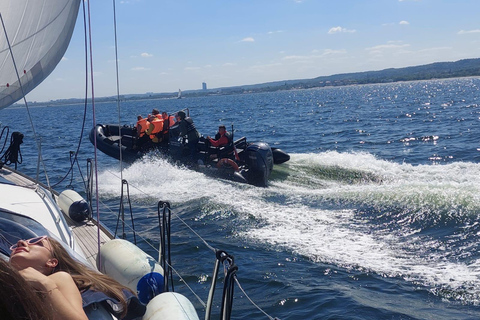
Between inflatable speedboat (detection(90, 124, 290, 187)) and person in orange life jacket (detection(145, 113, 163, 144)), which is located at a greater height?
person in orange life jacket (detection(145, 113, 163, 144))

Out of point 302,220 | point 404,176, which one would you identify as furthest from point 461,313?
point 404,176

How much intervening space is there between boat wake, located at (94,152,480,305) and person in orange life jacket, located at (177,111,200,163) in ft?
2.01

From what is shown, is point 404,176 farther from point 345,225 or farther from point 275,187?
point 345,225

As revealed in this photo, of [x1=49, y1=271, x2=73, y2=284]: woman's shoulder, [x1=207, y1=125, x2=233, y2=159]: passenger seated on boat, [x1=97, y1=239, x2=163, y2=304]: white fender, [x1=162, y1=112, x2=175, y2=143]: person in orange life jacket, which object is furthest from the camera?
[x1=162, y1=112, x2=175, y2=143]: person in orange life jacket

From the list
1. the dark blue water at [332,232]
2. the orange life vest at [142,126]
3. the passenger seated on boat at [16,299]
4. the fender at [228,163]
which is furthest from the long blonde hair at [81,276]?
the orange life vest at [142,126]

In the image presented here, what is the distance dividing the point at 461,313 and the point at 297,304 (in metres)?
1.79

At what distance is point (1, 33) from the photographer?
4.97 meters

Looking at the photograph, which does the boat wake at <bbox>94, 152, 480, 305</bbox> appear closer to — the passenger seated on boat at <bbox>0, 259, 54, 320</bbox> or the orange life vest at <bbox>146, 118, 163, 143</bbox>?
the orange life vest at <bbox>146, 118, 163, 143</bbox>

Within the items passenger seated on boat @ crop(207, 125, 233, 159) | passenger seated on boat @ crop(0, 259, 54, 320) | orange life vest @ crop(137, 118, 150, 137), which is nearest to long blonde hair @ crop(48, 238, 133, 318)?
passenger seated on boat @ crop(0, 259, 54, 320)

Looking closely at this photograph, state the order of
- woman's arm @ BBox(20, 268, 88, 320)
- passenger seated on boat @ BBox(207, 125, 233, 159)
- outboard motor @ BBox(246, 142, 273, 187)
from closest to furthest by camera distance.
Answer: woman's arm @ BBox(20, 268, 88, 320)
outboard motor @ BBox(246, 142, 273, 187)
passenger seated on boat @ BBox(207, 125, 233, 159)

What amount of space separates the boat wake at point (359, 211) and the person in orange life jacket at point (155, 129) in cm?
75

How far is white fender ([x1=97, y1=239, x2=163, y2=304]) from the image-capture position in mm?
3867

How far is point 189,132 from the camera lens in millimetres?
12203

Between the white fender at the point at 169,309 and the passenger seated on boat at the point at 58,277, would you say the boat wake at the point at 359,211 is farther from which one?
the passenger seated on boat at the point at 58,277
